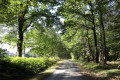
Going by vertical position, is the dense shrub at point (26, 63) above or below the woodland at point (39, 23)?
below

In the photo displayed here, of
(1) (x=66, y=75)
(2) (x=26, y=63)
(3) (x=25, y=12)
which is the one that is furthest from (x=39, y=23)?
(1) (x=66, y=75)

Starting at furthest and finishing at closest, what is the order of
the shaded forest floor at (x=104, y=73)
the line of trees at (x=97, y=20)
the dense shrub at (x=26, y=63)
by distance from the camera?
the line of trees at (x=97, y=20) < the dense shrub at (x=26, y=63) < the shaded forest floor at (x=104, y=73)

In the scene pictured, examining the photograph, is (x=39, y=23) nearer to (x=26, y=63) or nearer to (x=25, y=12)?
(x=25, y=12)

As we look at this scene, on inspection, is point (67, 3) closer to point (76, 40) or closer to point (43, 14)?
point (43, 14)

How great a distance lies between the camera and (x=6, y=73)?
767cm

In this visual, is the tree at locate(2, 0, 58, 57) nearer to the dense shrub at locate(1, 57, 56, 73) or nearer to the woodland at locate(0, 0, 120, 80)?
the woodland at locate(0, 0, 120, 80)

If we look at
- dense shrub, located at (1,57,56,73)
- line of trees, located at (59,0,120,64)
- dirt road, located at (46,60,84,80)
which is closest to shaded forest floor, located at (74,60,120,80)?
dirt road, located at (46,60,84,80)

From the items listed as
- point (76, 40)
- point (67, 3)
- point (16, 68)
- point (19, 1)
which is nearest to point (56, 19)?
point (67, 3)

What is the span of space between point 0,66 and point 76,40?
2810 cm

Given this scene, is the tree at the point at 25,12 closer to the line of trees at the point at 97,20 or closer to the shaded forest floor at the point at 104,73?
the line of trees at the point at 97,20

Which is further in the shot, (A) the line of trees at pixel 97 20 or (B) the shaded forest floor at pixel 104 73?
(A) the line of trees at pixel 97 20

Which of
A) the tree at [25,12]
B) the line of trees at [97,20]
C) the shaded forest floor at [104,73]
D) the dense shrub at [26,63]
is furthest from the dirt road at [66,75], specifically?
the tree at [25,12]

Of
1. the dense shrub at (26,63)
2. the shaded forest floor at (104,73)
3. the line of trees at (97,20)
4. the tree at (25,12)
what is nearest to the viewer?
the shaded forest floor at (104,73)

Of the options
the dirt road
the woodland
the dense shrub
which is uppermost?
the woodland
